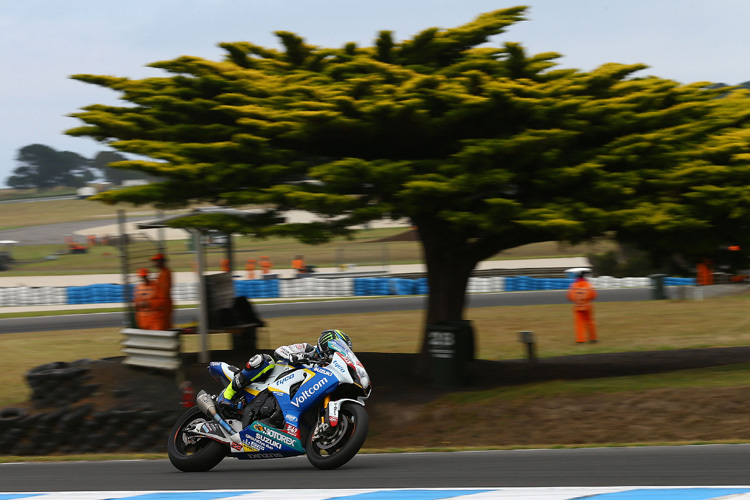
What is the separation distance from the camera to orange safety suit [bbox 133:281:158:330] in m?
13.1

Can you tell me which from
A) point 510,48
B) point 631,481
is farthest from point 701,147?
point 631,481

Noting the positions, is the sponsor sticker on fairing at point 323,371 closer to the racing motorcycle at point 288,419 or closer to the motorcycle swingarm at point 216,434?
the racing motorcycle at point 288,419

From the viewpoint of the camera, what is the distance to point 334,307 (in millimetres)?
31000

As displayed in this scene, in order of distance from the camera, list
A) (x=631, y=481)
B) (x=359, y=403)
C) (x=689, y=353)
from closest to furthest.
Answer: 1. (x=631, y=481)
2. (x=359, y=403)
3. (x=689, y=353)

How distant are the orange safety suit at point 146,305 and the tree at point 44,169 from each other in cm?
15943

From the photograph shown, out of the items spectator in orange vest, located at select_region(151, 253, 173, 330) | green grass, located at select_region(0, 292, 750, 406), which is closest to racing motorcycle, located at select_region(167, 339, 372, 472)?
green grass, located at select_region(0, 292, 750, 406)

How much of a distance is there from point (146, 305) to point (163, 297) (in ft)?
1.28

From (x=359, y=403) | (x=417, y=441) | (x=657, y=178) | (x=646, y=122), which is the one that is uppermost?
(x=646, y=122)

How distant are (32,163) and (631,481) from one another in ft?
554

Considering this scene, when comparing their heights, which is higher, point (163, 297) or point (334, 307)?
point (163, 297)

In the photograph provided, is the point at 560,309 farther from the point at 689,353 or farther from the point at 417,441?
the point at 417,441

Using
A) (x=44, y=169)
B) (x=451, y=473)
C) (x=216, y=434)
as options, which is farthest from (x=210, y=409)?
(x=44, y=169)

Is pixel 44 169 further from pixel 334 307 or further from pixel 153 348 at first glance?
pixel 153 348

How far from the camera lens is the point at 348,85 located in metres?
12.5
